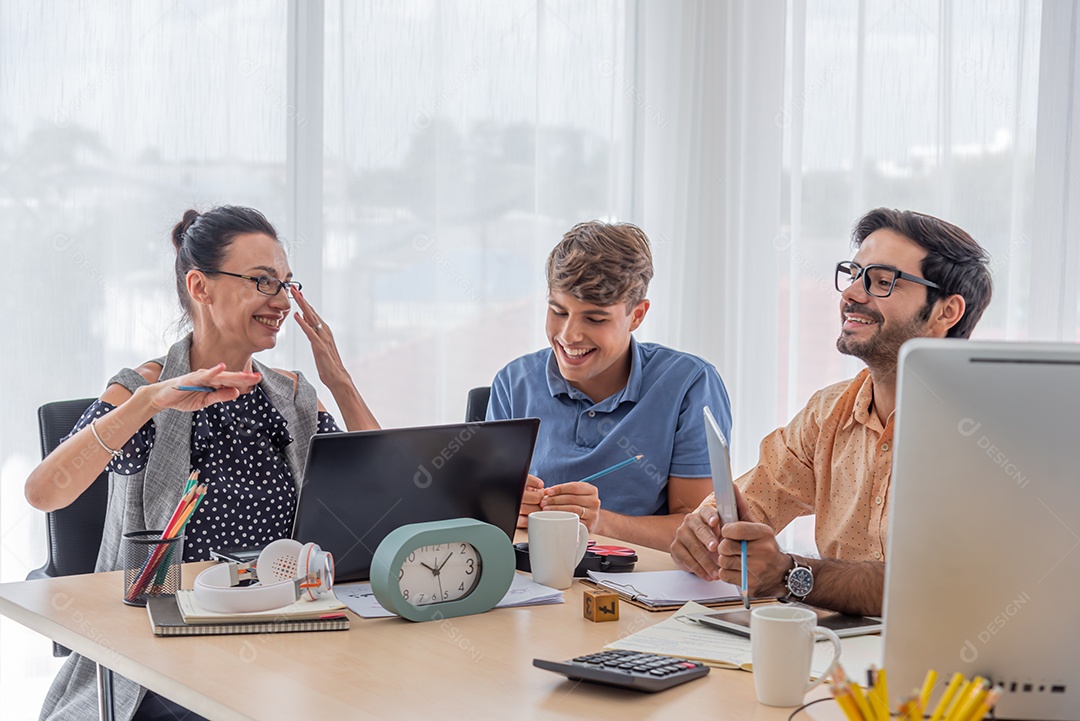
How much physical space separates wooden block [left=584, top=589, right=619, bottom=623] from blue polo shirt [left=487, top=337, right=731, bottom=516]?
787mm

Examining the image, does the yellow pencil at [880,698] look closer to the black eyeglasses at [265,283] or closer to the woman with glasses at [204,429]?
the woman with glasses at [204,429]

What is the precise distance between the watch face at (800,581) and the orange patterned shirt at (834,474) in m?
0.43

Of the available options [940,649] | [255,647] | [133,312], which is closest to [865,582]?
[940,649]

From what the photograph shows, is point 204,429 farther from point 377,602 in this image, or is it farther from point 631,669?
point 631,669

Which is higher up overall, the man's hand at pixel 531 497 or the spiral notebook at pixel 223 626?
the man's hand at pixel 531 497

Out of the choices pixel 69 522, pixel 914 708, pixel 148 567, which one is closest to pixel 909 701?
pixel 914 708

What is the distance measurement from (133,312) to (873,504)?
1883mm

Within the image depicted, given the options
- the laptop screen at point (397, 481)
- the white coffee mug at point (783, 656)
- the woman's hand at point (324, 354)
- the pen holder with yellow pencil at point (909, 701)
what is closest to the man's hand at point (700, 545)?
the laptop screen at point (397, 481)

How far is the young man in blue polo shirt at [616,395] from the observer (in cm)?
230

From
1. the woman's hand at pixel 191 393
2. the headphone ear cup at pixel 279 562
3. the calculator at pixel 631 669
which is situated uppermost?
the woman's hand at pixel 191 393

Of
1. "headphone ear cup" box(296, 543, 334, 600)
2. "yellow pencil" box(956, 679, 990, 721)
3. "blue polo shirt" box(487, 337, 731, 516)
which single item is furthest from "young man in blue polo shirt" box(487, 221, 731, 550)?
"yellow pencil" box(956, 679, 990, 721)

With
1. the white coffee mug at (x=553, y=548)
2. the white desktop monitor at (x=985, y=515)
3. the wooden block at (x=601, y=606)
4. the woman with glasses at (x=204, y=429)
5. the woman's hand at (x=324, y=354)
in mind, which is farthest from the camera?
the woman's hand at (x=324, y=354)

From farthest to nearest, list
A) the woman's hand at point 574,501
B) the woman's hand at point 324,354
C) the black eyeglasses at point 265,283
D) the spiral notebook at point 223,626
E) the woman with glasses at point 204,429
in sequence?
the woman's hand at point 324,354 < the black eyeglasses at point 265,283 < the woman's hand at point 574,501 < the woman with glasses at point 204,429 < the spiral notebook at point 223,626

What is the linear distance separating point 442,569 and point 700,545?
44cm
